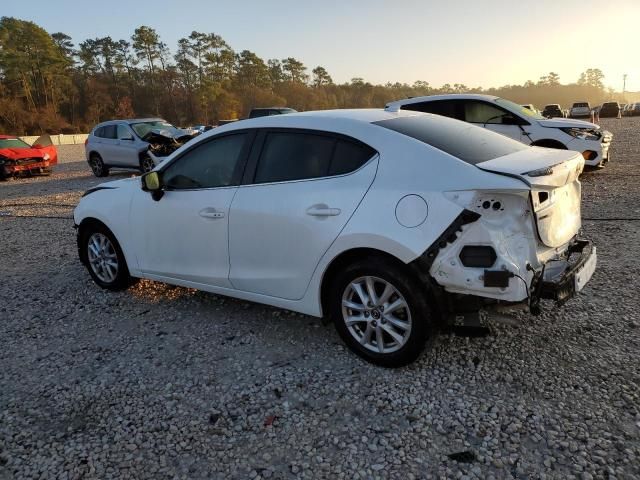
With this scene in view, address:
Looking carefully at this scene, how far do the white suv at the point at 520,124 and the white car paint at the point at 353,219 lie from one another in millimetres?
6808

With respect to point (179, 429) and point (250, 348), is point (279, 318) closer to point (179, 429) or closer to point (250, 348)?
point (250, 348)

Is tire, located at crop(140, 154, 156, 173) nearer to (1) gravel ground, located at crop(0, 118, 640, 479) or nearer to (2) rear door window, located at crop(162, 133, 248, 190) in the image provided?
(1) gravel ground, located at crop(0, 118, 640, 479)

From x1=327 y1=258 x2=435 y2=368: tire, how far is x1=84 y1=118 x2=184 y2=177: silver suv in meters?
12.5

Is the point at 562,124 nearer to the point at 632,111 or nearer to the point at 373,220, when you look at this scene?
the point at 373,220

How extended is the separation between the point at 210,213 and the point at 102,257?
1799 mm

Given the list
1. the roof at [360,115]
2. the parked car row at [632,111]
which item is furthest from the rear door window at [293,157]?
the parked car row at [632,111]

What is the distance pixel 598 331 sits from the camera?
376 centimetres

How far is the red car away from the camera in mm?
17172

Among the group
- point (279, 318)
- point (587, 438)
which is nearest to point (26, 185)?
point (279, 318)

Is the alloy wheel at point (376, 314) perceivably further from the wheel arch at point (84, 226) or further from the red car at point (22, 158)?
the red car at point (22, 158)

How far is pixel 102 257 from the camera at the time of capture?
16.9 ft

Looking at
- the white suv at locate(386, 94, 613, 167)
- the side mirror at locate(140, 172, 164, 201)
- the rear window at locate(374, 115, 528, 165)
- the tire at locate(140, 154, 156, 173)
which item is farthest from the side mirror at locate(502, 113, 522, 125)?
the tire at locate(140, 154, 156, 173)

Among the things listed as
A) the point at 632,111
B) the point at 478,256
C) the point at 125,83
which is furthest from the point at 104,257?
the point at 125,83

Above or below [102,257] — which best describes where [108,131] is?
above
